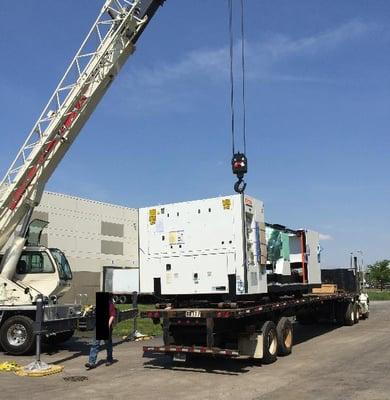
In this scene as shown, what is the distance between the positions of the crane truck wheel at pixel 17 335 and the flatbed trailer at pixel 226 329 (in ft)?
11.9

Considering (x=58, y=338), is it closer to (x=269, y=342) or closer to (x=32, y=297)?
(x=32, y=297)

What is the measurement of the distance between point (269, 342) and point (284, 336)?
1060mm

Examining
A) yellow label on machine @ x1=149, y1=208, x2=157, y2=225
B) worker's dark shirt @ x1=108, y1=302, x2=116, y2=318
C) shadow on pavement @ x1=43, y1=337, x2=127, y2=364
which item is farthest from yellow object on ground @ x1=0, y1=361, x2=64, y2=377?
yellow label on machine @ x1=149, y1=208, x2=157, y2=225

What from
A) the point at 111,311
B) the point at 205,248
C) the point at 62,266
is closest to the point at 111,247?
the point at 62,266

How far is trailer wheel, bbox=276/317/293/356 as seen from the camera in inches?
508

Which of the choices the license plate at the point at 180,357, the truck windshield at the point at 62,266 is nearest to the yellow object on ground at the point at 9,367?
the license plate at the point at 180,357

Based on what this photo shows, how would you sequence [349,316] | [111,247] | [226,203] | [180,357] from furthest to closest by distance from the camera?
1. [111,247]
2. [349,316]
3. [226,203]
4. [180,357]

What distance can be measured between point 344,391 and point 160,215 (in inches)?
229

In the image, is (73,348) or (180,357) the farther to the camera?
(73,348)

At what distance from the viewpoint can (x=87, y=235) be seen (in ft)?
157

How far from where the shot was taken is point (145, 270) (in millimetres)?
12766

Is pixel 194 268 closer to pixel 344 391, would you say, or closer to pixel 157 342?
pixel 344 391

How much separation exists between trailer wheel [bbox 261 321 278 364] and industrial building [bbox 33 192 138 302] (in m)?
30.8

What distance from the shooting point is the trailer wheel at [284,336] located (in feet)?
42.4
